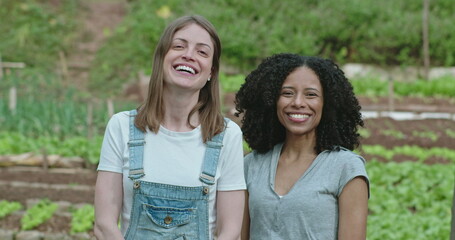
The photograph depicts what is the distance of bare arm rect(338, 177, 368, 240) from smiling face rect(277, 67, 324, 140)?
31cm

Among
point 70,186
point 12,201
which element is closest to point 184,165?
point 12,201

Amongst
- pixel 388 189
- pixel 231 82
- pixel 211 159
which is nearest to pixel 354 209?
pixel 211 159

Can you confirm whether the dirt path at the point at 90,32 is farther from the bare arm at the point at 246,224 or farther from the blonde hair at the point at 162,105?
the blonde hair at the point at 162,105

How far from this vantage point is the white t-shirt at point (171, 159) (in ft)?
8.21

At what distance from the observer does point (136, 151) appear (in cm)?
250

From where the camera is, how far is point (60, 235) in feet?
20.0

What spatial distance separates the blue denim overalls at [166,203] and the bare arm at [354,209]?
54 centimetres

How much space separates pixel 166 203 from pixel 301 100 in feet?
2.32

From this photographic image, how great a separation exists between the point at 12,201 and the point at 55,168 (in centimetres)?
175

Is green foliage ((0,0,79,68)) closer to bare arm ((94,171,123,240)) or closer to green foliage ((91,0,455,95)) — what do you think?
green foliage ((91,0,455,95))

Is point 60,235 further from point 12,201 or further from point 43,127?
point 43,127

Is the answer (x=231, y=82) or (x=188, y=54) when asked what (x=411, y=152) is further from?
(x=188, y=54)

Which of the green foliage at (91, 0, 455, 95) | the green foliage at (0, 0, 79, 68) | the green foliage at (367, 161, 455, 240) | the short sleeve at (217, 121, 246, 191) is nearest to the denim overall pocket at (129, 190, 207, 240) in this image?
the short sleeve at (217, 121, 246, 191)

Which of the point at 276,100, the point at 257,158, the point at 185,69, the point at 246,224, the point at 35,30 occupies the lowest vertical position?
the point at 246,224
